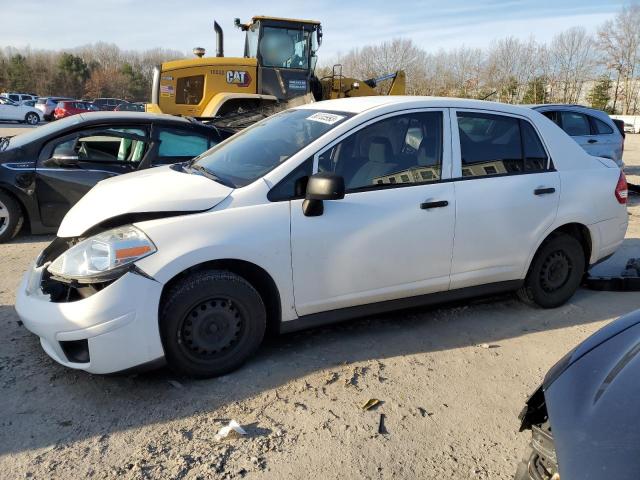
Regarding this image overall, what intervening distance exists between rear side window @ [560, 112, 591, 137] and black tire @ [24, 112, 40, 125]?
31.2 meters

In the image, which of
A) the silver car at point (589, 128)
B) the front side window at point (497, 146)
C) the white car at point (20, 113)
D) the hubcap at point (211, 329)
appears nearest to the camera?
the hubcap at point (211, 329)

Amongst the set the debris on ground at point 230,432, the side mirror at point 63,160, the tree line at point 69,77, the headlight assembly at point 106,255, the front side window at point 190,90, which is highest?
the tree line at point 69,77

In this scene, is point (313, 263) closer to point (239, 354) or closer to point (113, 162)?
point (239, 354)

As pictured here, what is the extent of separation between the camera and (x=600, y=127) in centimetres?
972

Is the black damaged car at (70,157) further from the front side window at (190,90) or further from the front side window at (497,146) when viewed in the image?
the front side window at (190,90)

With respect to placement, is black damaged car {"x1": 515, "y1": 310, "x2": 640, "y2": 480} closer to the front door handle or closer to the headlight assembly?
the front door handle

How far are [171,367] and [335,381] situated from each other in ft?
3.27

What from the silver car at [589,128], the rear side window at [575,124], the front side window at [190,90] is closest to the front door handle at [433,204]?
the silver car at [589,128]

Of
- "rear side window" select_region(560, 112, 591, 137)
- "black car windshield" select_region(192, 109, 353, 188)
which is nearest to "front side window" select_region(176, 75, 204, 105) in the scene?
"rear side window" select_region(560, 112, 591, 137)

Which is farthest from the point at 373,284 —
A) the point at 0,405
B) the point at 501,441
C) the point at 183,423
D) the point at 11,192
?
the point at 11,192

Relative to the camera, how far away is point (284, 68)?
11.5 metres

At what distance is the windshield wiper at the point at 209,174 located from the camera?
133 inches

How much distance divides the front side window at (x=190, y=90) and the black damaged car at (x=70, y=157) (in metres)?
5.32

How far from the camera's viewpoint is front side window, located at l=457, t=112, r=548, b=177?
3918 mm
